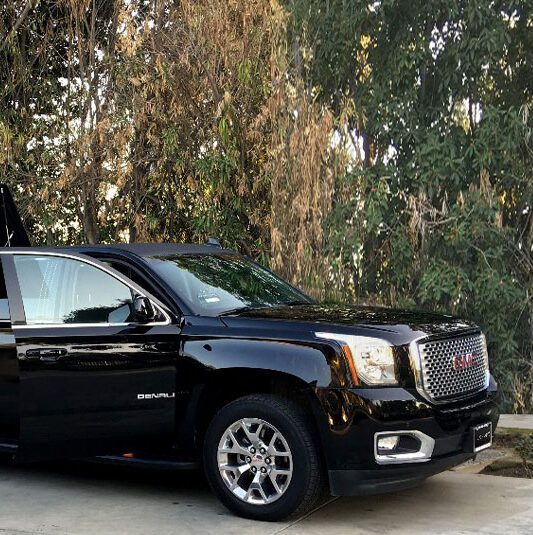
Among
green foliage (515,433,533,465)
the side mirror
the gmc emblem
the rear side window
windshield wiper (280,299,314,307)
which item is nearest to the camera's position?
the gmc emblem

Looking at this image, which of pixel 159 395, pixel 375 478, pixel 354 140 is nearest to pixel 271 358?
pixel 159 395

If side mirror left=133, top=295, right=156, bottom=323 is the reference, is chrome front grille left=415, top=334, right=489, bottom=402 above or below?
below

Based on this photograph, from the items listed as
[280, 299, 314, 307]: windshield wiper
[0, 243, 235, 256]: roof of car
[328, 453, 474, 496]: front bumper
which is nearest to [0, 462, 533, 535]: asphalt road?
[328, 453, 474, 496]: front bumper

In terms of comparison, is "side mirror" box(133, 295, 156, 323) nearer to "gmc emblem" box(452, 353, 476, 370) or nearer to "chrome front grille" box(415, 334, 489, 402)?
"chrome front grille" box(415, 334, 489, 402)

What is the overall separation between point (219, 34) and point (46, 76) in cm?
→ 477

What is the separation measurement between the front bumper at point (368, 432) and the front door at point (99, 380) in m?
1.11

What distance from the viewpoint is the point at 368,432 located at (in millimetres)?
6277

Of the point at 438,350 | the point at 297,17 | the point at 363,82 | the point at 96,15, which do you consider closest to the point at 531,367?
the point at 363,82

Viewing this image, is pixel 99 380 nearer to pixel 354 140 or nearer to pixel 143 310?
pixel 143 310

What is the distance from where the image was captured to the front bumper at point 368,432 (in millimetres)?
6289

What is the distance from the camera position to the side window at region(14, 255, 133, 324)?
721 centimetres

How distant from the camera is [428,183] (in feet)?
43.1

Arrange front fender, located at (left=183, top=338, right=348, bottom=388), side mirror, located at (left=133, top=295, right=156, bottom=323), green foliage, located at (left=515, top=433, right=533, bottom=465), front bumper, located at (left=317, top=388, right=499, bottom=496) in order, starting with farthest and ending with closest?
green foliage, located at (left=515, top=433, right=533, bottom=465)
side mirror, located at (left=133, top=295, right=156, bottom=323)
front fender, located at (left=183, top=338, right=348, bottom=388)
front bumper, located at (left=317, top=388, right=499, bottom=496)

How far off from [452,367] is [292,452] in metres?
1.17
